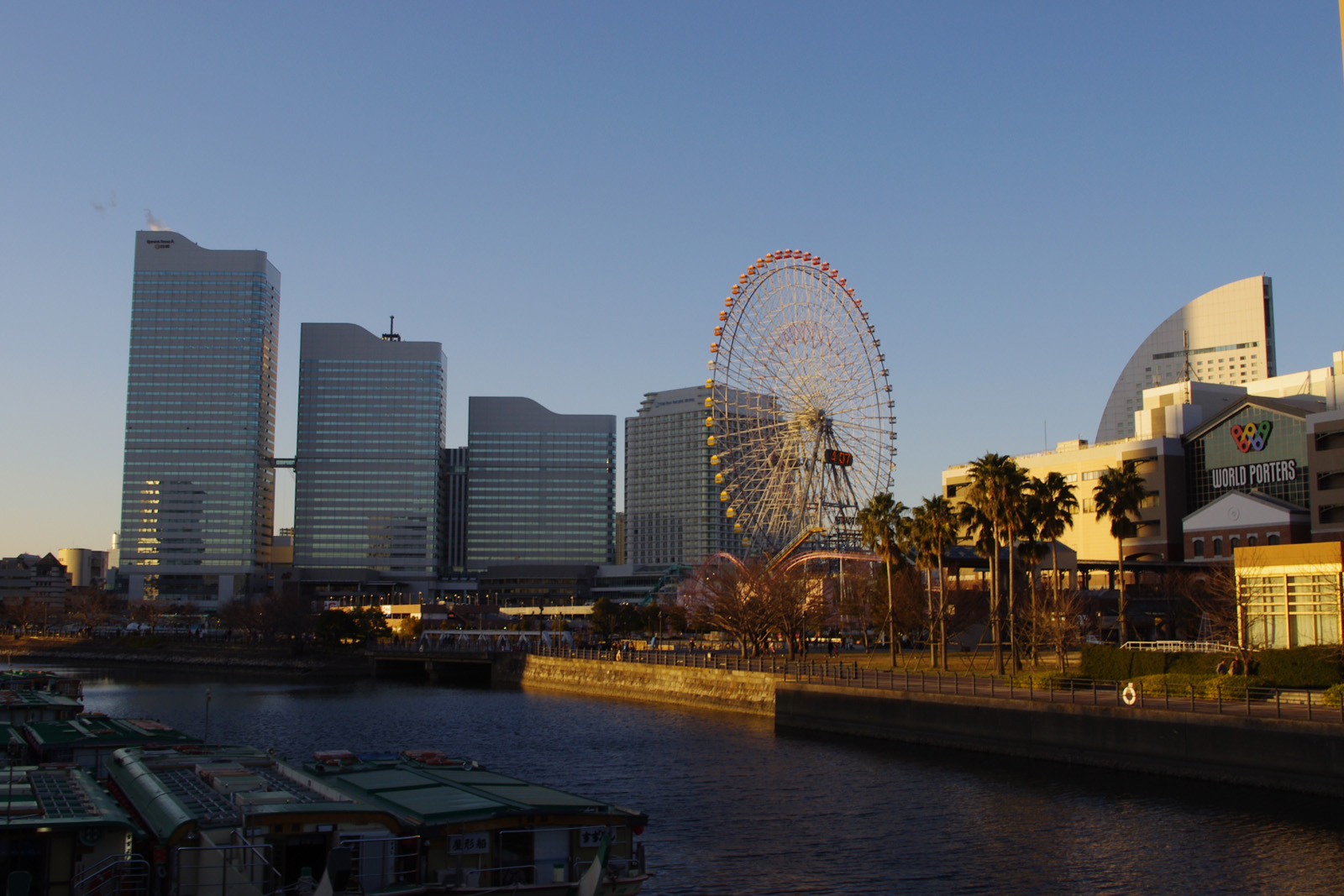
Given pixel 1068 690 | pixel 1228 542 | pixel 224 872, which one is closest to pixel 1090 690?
pixel 1068 690

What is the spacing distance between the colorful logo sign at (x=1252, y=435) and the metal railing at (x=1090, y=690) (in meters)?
65.2

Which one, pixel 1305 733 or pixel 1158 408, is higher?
pixel 1158 408

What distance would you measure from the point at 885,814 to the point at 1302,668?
23817 millimetres

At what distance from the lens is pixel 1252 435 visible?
12938 centimetres

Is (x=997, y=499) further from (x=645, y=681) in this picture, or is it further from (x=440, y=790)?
(x=440, y=790)

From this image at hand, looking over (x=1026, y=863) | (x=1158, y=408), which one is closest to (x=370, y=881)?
(x=1026, y=863)

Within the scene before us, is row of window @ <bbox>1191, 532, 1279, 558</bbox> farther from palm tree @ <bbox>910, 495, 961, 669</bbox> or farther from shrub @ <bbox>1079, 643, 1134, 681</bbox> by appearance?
shrub @ <bbox>1079, 643, 1134, 681</bbox>

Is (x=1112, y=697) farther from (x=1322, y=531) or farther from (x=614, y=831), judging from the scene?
(x=1322, y=531)

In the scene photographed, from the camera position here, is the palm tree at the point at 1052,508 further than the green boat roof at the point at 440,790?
Yes

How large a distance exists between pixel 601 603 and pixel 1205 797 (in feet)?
425

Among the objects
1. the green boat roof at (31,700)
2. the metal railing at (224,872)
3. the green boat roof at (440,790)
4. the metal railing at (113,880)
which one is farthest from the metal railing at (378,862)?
the green boat roof at (31,700)

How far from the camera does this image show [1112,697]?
56625 millimetres

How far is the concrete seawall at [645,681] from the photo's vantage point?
3142 inches

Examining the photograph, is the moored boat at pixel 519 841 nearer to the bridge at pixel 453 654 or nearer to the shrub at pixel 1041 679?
the shrub at pixel 1041 679
